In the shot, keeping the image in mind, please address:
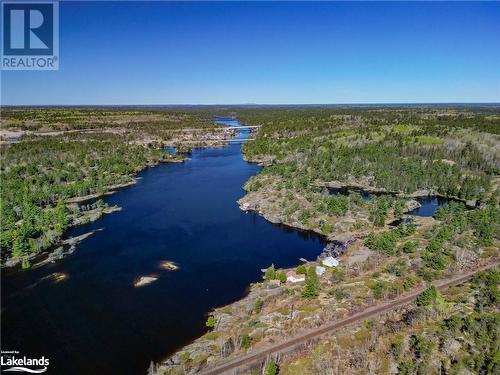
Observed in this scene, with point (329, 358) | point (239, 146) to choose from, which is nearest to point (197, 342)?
point (329, 358)

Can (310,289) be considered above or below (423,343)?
above

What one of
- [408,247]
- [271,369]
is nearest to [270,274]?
[271,369]

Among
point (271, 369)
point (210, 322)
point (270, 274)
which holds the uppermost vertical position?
point (270, 274)

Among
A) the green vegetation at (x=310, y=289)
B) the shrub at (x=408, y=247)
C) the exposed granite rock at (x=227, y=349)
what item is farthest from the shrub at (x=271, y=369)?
the shrub at (x=408, y=247)

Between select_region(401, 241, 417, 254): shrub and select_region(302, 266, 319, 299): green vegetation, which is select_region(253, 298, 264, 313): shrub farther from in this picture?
select_region(401, 241, 417, 254): shrub

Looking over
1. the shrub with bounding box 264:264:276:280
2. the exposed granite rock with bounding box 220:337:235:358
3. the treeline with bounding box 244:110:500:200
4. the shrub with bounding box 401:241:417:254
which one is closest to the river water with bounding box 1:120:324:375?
the shrub with bounding box 264:264:276:280

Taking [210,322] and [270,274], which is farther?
[270,274]

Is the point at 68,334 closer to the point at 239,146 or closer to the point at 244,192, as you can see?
the point at 244,192

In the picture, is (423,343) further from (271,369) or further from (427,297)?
(271,369)

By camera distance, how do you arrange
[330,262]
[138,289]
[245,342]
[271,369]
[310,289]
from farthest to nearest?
[330,262] → [138,289] → [310,289] → [245,342] → [271,369]
